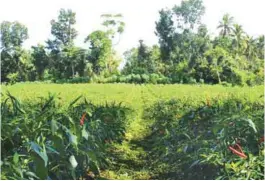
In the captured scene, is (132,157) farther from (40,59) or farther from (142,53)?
(142,53)

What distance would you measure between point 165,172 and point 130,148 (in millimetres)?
735

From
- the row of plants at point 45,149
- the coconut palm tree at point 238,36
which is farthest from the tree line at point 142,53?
the row of plants at point 45,149

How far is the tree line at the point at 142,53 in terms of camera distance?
12.4 ft

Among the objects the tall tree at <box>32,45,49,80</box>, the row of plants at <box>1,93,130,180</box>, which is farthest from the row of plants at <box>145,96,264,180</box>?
the tall tree at <box>32,45,49,80</box>

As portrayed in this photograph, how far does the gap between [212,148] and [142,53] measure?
856cm

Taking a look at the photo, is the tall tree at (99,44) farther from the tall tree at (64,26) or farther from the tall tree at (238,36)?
the tall tree at (238,36)

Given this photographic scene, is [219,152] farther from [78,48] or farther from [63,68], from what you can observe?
[63,68]

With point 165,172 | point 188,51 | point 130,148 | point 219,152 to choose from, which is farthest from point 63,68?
point 188,51

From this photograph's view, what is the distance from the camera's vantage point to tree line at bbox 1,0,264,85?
12.4 feet

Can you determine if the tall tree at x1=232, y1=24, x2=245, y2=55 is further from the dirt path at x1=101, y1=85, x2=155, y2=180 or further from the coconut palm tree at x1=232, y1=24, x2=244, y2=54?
the dirt path at x1=101, y1=85, x2=155, y2=180

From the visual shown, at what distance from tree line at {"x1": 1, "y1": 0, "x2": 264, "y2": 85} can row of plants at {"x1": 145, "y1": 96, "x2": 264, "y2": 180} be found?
97 centimetres

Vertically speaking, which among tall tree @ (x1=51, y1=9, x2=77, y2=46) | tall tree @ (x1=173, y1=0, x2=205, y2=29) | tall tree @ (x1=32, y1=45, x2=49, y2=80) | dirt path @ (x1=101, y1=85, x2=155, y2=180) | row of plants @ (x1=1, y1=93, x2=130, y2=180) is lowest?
dirt path @ (x1=101, y1=85, x2=155, y2=180)

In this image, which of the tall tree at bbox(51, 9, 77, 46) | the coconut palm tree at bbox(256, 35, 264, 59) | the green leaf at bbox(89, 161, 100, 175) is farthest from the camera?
the coconut palm tree at bbox(256, 35, 264, 59)

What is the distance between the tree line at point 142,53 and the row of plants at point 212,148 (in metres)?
0.97
